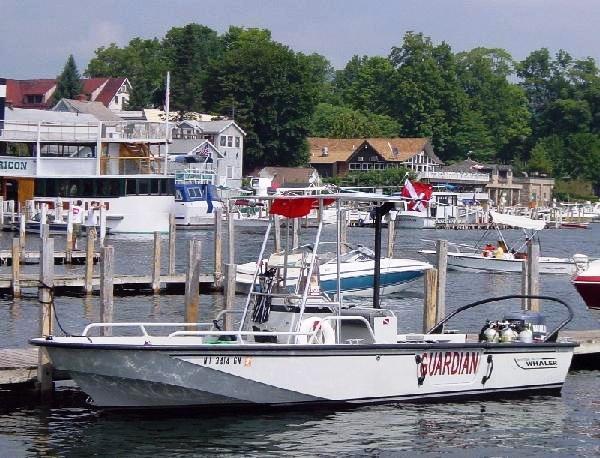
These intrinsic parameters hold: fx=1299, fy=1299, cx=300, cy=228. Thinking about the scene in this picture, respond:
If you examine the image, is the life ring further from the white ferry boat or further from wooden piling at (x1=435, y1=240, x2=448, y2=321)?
the white ferry boat

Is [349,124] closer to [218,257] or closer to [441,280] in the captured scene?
[218,257]

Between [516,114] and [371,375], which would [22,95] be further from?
[371,375]

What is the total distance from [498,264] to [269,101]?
82827 millimetres

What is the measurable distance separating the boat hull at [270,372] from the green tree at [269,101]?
112324 mm

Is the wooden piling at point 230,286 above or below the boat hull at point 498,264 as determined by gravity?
above

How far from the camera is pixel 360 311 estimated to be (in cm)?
2336

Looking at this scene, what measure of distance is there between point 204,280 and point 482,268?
17.9 meters

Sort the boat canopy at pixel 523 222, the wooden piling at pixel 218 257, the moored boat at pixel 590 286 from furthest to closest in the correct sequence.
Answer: the boat canopy at pixel 523 222 → the wooden piling at pixel 218 257 → the moored boat at pixel 590 286

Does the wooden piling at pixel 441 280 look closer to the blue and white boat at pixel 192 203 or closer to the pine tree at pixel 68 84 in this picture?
the blue and white boat at pixel 192 203

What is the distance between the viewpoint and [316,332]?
22.4m

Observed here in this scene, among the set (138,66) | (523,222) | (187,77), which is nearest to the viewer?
(523,222)

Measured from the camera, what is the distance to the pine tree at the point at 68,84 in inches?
6240

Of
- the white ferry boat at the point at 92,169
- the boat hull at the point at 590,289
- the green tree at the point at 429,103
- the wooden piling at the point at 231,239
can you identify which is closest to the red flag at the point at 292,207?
the boat hull at the point at 590,289

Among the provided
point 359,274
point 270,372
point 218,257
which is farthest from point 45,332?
point 218,257
